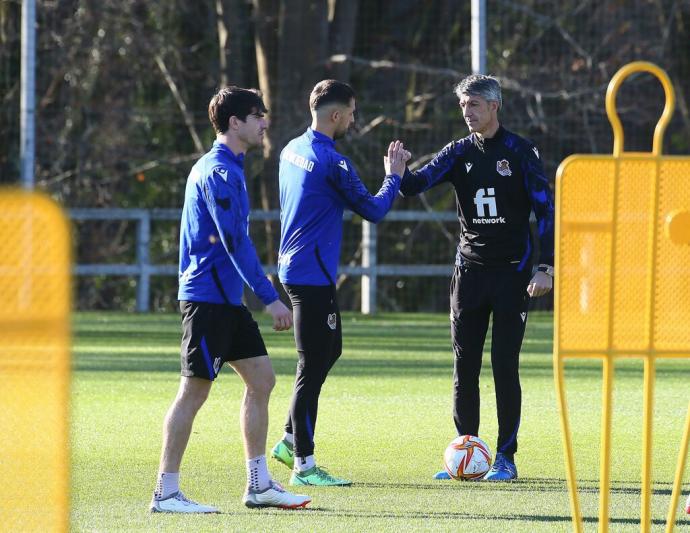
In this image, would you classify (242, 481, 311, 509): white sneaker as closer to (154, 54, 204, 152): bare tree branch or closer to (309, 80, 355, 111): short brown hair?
(309, 80, 355, 111): short brown hair

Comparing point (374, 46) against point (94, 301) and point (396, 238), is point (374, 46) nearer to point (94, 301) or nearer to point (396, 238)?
point (396, 238)

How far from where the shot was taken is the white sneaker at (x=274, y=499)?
6562 millimetres

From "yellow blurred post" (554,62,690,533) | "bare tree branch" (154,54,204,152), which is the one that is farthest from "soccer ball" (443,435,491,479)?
"bare tree branch" (154,54,204,152)

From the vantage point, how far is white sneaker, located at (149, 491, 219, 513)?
6.39 meters

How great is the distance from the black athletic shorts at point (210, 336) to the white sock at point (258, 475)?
436 millimetres

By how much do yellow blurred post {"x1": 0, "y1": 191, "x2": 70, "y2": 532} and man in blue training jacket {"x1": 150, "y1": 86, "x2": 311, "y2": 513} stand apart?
1489 millimetres

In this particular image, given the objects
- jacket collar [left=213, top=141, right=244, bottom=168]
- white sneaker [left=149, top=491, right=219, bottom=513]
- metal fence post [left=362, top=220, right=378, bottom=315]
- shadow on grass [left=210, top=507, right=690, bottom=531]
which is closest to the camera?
shadow on grass [left=210, top=507, right=690, bottom=531]

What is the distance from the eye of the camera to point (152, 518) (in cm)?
628

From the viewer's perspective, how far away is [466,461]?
7.38m

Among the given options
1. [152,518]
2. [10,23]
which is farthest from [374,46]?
[152,518]

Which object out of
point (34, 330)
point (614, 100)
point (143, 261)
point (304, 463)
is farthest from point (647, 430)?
point (143, 261)

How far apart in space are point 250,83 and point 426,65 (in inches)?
119

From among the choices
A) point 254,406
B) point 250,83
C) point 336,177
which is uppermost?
point 250,83

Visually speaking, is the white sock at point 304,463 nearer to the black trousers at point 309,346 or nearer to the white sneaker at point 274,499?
the black trousers at point 309,346
